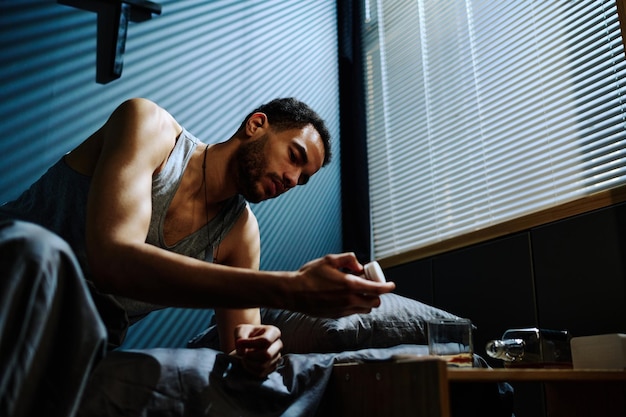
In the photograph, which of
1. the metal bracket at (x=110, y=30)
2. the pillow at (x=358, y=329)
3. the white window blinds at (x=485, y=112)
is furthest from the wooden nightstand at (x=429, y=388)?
the metal bracket at (x=110, y=30)

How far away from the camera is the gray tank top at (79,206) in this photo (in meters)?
1.16

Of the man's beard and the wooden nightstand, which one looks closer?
the wooden nightstand

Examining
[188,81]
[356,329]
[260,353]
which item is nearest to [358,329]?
[356,329]

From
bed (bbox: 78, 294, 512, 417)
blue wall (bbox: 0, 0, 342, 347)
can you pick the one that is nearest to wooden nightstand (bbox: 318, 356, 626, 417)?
bed (bbox: 78, 294, 512, 417)

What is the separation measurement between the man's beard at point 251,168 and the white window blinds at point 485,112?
0.77m

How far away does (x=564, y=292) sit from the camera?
1.42 m

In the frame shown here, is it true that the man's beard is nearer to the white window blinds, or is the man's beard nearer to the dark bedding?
the dark bedding

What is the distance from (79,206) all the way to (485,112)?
127cm

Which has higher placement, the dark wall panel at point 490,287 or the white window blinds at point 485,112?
the white window blinds at point 485,112

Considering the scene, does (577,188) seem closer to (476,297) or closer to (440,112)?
(476,297)

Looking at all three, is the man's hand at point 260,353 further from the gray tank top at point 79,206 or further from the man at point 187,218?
the gray tank top at point 79,206

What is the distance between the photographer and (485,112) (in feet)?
6.09

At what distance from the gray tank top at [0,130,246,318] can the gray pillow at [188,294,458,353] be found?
0.93ft

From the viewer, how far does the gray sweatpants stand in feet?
1.86
